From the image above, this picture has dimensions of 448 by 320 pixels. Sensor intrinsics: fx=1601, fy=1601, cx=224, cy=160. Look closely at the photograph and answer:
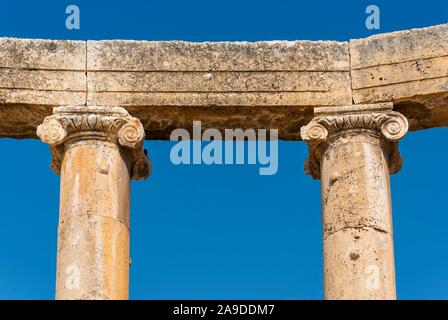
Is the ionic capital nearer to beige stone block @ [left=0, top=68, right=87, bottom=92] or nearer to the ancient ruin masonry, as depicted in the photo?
the ancient ruin masonry

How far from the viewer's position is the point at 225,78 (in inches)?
1436

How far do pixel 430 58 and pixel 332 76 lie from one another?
226 centimetres

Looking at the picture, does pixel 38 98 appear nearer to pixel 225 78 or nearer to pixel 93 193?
pixel 93 193

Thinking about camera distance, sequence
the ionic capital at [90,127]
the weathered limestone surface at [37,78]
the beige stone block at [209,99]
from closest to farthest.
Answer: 1. the ionic capital at [90,127]
2. the weathered limestone surface at [37,78]
3. the beige stone block at [209,99]

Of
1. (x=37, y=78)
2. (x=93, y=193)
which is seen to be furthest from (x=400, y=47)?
(x=37, y=78)

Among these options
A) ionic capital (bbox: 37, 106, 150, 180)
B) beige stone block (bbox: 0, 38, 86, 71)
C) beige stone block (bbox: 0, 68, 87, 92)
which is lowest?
ionic capital (bbox: 37, 106, 150, 180)

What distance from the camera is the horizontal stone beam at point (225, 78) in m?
36.1

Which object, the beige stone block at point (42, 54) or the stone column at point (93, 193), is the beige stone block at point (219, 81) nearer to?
the beige stone block at point (42, 54)

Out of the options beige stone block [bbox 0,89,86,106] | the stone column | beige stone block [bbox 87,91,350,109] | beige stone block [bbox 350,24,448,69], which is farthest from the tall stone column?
beige stone block [bbox 0,89,86,106]

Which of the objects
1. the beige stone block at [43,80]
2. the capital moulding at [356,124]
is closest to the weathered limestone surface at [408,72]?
the capital moulding at [356,124]

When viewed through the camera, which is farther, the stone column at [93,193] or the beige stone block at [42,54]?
the beige stone block at [42,54]

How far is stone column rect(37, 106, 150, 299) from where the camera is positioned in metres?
34.1

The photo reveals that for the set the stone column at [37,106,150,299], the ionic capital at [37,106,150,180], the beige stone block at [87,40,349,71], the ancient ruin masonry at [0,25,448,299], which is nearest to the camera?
the stone column at [37,106,150,299]
